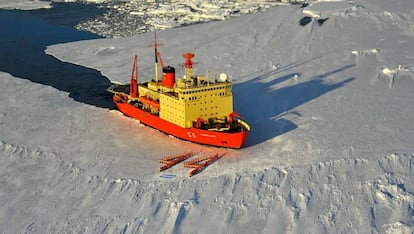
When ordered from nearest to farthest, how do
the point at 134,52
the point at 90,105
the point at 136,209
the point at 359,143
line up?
1. the point at 136,209
2. the point at 359,143
3. the point at 90,105
4. the point at 134,52

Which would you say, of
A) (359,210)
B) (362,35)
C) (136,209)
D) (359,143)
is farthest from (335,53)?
(136,209)

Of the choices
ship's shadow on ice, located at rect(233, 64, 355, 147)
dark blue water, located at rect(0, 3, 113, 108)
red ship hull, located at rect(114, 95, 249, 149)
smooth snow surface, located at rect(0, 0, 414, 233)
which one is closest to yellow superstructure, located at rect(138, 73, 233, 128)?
red ship hull, located at rect(114, 95, 249, 149)

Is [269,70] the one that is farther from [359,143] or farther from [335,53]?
[359,143]

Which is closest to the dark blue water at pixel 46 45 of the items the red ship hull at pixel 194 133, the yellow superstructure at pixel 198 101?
the red ship hull at pixel 194 133

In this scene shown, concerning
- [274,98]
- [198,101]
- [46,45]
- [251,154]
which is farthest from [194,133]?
[46,45]

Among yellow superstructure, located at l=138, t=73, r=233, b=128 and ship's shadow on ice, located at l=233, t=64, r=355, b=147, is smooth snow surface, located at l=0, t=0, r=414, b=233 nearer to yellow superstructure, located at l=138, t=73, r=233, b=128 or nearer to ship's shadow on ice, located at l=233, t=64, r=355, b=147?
ship's shadow on ice, located at l=233, t=64, r=355, b=147

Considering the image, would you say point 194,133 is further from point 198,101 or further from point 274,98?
point 274,98
